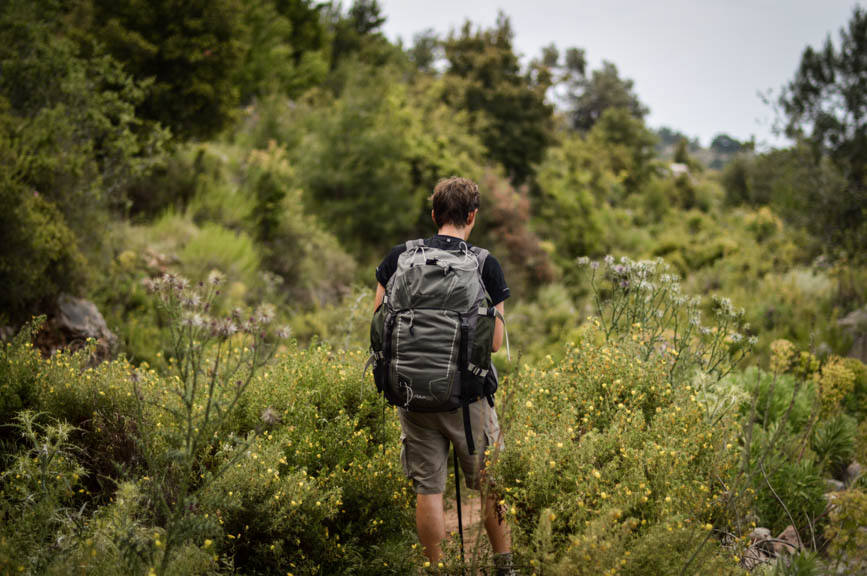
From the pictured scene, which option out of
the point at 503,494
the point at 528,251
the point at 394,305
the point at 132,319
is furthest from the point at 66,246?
the point at 528,251

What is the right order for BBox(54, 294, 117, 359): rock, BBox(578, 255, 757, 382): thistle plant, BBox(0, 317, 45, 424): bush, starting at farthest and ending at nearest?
BBox(54, 294, 117, 359): rock, BBox(578, 255, 757, 382): thistle plant, BBox(0, 317, 45, 424): bush

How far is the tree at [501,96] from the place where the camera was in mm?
20031

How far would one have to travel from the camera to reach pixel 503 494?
109 inches

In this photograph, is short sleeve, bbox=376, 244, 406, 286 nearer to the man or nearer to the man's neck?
the man

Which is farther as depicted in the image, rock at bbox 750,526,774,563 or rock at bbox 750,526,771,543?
rock at bbox 750,526,771,543

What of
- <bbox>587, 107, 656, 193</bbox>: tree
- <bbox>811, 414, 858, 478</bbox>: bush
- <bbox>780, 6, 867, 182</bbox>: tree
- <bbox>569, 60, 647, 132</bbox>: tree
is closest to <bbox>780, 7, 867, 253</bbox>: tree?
<bbox>780, 6, 867, 182</bbox>: tree

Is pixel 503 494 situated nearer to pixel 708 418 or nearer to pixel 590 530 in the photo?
pixel 590 530

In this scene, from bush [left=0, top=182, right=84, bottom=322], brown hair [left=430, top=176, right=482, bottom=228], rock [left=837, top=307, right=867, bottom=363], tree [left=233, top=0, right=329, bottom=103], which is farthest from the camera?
Result: tree [left=233, top=0, right=329, bottom=103]

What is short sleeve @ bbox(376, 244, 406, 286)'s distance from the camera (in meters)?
2.96

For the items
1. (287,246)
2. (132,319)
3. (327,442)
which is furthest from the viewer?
(287,246)

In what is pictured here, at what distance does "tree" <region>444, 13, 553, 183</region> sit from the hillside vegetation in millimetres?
118

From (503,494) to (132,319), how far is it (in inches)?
229

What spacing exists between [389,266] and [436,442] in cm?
91

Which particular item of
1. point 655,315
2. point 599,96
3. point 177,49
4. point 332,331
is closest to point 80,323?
point 332,331
